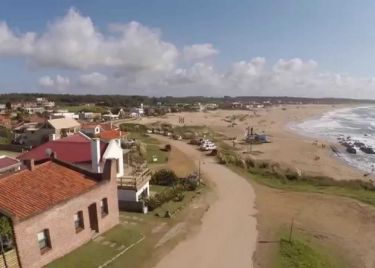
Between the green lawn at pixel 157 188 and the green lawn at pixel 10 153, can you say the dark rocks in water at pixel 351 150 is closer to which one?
the green lawn at pixel 157 188

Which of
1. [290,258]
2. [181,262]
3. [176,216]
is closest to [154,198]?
[176,216]

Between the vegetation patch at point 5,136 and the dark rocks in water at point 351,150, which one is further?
the dark rocks in water at point 351,150

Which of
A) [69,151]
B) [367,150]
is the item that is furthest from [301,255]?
[367,150]

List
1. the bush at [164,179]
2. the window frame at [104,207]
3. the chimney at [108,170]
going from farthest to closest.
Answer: the bush at [164,179] < the chimney at [108,170] < the window frame at [104,207]

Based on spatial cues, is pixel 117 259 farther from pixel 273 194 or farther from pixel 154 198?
pixel 273 194

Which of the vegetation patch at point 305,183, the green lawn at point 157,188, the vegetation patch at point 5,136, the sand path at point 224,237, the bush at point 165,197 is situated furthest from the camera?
the vegetation patch at point 5,136

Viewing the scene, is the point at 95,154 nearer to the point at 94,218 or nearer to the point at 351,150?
the point at 94,218

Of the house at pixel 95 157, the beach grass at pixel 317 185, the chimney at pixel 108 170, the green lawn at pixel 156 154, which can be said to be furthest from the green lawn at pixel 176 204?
the green lawn at pixel 156 154
